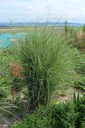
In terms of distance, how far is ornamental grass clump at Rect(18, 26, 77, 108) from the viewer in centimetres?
360

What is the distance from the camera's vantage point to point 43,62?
3592mm

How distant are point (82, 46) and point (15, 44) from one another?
5550 millimetres

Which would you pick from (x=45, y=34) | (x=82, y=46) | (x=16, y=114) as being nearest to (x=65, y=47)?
(x=45, y=34)

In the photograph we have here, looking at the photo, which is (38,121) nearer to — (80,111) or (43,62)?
(80,111)

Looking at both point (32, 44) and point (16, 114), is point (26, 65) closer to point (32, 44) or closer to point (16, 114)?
point (32, 44)

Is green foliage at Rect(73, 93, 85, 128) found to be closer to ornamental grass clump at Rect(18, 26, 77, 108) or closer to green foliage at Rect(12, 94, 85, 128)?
green foliage at Rect(12, 94, 85, 128)

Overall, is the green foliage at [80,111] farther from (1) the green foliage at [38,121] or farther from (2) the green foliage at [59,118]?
(1) the green foliage at [38,121]

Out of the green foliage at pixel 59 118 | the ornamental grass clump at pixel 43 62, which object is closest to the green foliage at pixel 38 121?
the green foliage at pixel 59 118

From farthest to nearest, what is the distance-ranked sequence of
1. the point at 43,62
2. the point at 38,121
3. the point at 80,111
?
the point at 43,62 < the point at 80,111 < the point at 38,121

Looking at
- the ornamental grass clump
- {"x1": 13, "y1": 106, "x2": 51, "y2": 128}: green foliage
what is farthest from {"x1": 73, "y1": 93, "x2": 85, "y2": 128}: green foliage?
the ornamental grass clump

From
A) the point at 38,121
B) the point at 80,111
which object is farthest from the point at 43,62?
the point at 38,121

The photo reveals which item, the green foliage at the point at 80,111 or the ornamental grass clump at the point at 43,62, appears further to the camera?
the ornamental grass clump at the point at 43,62

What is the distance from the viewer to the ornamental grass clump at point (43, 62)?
11.8 ft

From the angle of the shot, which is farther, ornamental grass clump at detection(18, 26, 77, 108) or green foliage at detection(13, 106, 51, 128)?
ornamental grass clump at detection(18, 26, 77, 108)
